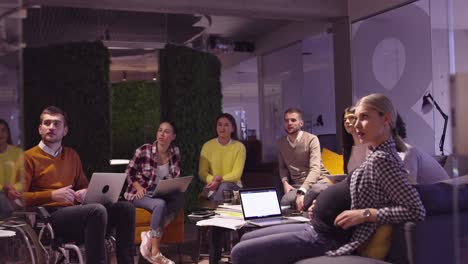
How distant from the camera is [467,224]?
7.32 feet

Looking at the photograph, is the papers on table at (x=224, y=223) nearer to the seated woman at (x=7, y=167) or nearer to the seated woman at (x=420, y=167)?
the seated woman at (x=420, y=167)

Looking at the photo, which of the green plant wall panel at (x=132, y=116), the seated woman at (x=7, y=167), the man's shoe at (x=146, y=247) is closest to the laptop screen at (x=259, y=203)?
the man's shoe at (x=146, y=247)

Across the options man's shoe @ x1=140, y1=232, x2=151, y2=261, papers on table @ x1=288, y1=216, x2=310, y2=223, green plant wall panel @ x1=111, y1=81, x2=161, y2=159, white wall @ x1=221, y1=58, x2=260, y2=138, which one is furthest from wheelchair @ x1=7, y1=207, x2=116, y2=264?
white wall @ x1=221, y1=58, x2=260, y2=138

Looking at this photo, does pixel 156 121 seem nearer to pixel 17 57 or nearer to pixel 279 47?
pixel 279 47

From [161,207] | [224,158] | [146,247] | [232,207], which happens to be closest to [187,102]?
[224,158]

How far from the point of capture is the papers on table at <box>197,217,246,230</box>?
381 cm

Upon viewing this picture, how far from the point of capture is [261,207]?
4086 mm

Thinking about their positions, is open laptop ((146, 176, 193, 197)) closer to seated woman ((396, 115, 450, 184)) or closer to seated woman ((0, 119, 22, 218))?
seated woman ((396, 115, 450, 184))

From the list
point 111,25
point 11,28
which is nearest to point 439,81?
point 111,25

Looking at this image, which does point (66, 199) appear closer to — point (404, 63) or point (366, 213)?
point (366, 213)

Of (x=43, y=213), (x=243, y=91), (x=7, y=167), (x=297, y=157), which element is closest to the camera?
(x=7, y=167)

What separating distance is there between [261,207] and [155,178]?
1.83 metres

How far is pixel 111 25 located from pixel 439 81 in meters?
5.35

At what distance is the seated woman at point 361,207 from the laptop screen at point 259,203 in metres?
0.82
